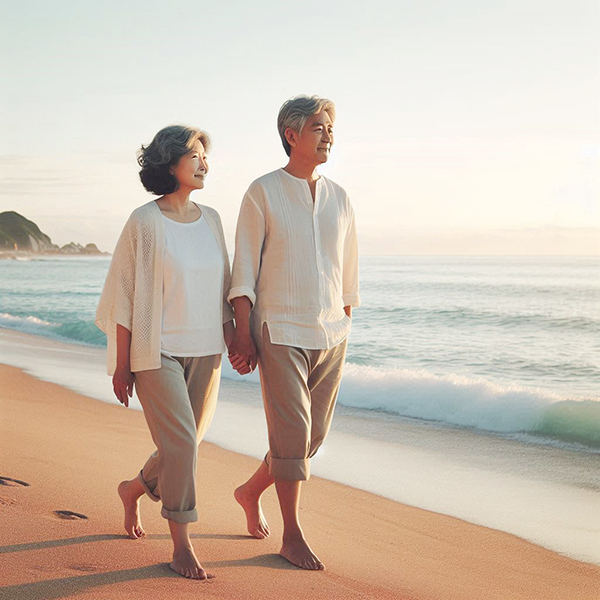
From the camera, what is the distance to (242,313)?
334cm

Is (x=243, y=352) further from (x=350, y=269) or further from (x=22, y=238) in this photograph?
(x=22, y=238)

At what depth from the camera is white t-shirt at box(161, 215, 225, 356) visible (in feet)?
10.5

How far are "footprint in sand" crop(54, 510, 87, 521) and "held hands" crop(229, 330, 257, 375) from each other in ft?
3.37

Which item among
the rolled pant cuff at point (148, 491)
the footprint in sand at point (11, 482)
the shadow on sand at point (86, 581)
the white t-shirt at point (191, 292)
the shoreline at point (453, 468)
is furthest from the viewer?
the shoreline at point (453, 468)

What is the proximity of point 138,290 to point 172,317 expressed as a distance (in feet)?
0.53

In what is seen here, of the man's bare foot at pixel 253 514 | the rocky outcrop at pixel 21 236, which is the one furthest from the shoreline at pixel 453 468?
the rocky outcrop at pixel 21 236

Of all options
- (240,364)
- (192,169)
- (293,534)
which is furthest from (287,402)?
(192,169)

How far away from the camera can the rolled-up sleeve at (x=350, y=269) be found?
Result: 12.2 feet

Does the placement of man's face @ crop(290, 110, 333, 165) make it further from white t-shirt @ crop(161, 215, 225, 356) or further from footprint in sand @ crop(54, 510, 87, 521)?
footprint in sand @ crop(54, 510, 87, 521)

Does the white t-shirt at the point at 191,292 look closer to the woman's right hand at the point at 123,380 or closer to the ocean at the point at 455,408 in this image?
the woman's right hand at the point at 123,380

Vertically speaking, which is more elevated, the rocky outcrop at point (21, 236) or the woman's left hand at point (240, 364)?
the rocky outcrop at point (21, 236)

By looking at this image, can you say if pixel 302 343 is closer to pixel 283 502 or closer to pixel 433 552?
pixel 283 502

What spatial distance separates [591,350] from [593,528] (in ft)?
37.8

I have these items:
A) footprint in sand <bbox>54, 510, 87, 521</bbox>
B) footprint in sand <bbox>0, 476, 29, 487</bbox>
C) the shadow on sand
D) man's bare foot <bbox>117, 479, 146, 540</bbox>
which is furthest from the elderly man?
footprint in sand <bbox>0, 476, 29, 487</bbox>
